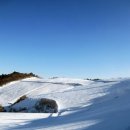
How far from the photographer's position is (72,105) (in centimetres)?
1822

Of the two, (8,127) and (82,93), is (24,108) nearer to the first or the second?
(82,93)

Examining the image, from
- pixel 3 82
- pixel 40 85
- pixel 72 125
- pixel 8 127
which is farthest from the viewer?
pixel 3 82

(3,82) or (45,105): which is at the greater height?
(3,82)

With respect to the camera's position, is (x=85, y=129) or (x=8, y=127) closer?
(x=85, y=129)

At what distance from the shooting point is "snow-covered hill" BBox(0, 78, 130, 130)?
996cm

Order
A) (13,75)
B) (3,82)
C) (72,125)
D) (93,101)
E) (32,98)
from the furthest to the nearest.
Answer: (13,75)
(3,82)
(32,98)
(93,101)
(72,125)

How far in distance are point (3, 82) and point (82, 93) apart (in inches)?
389

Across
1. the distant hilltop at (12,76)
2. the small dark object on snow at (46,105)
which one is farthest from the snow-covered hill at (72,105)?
the distant hilltop at (12,76)

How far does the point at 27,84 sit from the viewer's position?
26391 millimetres

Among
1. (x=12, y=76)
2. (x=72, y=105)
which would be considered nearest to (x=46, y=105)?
(x=72, y=105)

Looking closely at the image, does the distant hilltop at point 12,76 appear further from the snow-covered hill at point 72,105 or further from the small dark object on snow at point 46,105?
the small dark object on snow at point 46,105

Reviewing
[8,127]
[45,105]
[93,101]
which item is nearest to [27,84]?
[45,105]

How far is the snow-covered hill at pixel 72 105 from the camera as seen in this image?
9.96 m

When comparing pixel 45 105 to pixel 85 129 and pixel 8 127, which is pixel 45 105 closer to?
pixel 8 127
